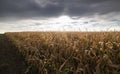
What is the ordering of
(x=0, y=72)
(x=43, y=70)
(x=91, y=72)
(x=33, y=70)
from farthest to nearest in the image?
(x=0, y=72) → (x=33, y=70) → (x=43, y=70) → (x=91, y=72)

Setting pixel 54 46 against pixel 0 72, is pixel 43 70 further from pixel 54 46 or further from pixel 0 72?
pixel 0 72

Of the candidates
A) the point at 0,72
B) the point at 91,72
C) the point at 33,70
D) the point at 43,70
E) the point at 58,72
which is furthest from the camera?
the point at 0,72

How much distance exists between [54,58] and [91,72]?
1555mm

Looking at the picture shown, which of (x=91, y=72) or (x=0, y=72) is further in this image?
(x=0, y=72)

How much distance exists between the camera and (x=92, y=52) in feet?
14.3

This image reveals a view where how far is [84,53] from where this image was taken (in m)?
4.48

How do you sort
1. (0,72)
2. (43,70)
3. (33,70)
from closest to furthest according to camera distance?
(43,70) < (33,70) < (0,72)

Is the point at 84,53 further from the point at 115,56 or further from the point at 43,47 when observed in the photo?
the point at 43,47

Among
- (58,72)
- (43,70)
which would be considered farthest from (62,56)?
(58,72)

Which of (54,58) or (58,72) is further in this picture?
(54,58)

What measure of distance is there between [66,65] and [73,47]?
699mm

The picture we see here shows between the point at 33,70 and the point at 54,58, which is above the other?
the point at 54,58

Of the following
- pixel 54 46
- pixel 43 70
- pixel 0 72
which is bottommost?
pixel 0 72

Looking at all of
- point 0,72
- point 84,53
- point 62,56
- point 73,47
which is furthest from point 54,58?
point 0,72
